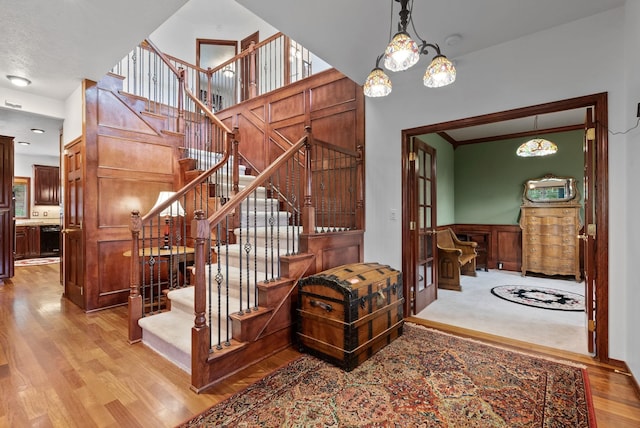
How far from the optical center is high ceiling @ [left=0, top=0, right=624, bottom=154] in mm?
2273

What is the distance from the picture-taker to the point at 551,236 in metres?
5.49

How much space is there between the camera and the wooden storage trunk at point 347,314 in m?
2.31

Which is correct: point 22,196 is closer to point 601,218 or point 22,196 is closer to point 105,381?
point 105,381

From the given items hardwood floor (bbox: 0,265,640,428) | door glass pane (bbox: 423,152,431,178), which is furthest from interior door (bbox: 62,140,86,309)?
door glass pane (bbox: 423,152,431,178)

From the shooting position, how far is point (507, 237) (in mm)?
6180

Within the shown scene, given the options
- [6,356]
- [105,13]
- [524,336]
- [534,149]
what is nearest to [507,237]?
[534,149]

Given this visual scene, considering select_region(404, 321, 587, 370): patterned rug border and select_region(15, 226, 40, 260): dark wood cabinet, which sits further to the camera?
select_region(15, 226, 40, 260): dark wood cabinet

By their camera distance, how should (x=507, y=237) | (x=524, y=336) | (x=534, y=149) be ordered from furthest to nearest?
(x=507, y=237), (x=534, y=149), (x=524, y=336)

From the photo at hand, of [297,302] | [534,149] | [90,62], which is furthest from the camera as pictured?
[534,149]

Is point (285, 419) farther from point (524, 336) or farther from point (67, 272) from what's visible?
point (67, 272)

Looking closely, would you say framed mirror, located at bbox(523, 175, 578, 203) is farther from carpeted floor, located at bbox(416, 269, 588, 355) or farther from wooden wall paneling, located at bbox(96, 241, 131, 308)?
wooden wall paneling, located at bbox(96, 241, 131, 308)

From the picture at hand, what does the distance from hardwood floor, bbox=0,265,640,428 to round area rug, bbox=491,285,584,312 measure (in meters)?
1.59

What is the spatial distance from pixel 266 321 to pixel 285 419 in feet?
2.77

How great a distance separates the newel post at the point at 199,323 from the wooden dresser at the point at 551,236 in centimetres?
590
